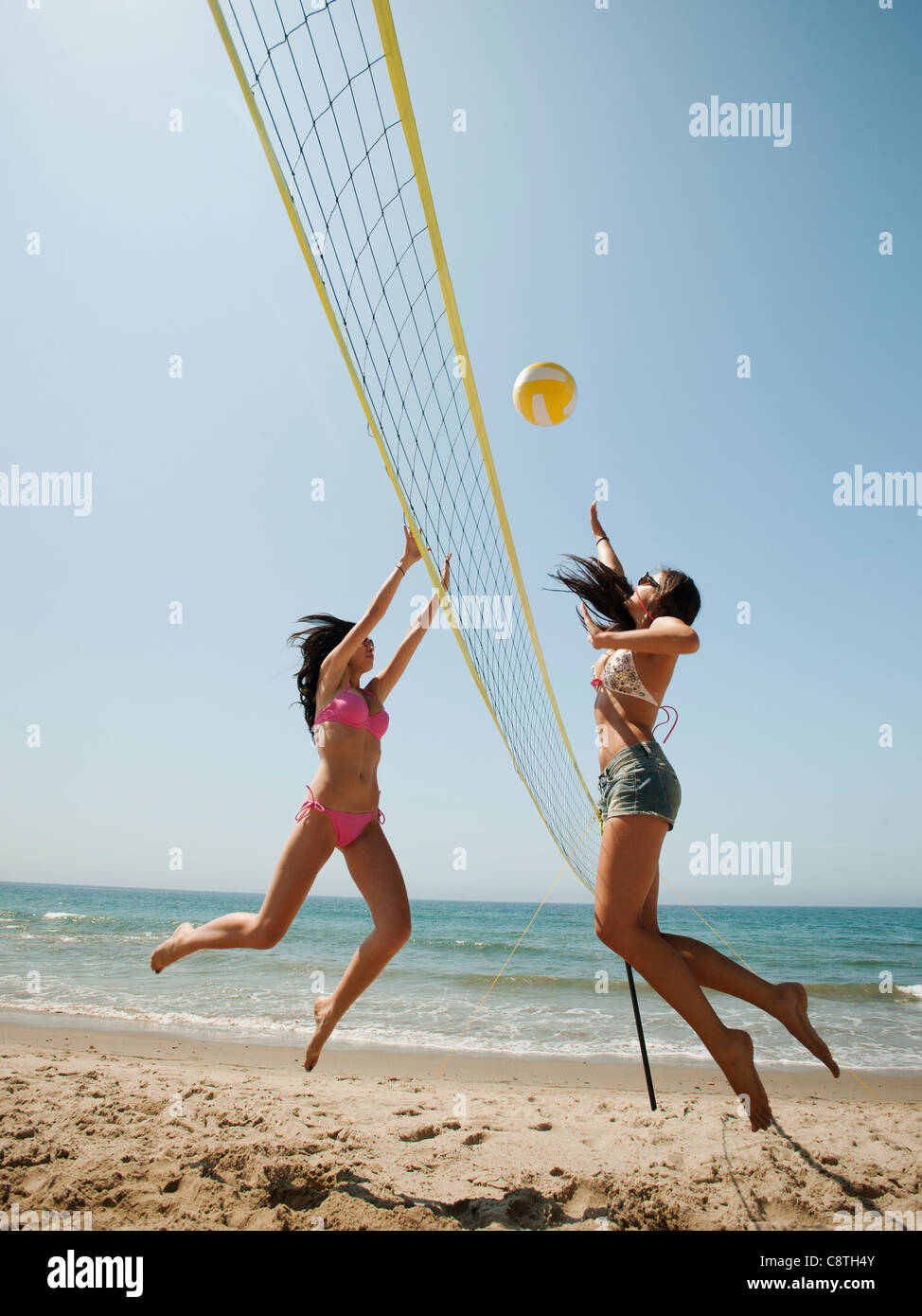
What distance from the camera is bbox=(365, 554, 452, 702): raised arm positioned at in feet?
10.2

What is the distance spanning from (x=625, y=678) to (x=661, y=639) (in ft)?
0.79

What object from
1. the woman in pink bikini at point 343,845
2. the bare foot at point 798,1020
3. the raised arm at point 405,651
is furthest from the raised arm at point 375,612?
the bare foot at point 798,1020

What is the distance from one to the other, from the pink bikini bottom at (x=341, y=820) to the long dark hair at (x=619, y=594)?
1.20 meters

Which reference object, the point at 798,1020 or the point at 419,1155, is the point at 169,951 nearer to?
the point at 419,1155

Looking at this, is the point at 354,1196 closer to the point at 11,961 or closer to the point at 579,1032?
the point at 579,1032

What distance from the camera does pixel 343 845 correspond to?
9.25 feet

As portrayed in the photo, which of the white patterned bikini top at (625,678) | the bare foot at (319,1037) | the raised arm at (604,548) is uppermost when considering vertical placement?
the raised arm at (604,548)

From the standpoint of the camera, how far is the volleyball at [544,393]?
3.62 meters

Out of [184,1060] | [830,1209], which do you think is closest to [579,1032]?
[184,1060]

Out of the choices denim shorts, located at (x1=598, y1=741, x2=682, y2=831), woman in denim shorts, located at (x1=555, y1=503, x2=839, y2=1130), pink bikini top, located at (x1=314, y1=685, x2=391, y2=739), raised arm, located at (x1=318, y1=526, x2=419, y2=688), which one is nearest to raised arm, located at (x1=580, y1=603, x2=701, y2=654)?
woman in denim shorts, located at (x1=555, y1=503, x2=839, y2=1130)

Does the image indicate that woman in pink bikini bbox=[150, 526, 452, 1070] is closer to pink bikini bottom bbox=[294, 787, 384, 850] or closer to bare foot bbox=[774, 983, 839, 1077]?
pink bikini bottom bbox=[294, 787, 384, 850]

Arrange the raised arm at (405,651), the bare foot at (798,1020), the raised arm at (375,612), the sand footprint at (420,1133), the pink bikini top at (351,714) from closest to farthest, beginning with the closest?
1. the bare foot at (798,1020)
2. the raised arm at (375,612)
3. the pink bikini top at (351,714)
4. the raised arm at (405,651)
5. the sand footprint at (420,1133)

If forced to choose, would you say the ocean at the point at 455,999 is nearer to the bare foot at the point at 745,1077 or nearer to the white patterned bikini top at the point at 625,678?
the bare foot at the point at 745,1077
